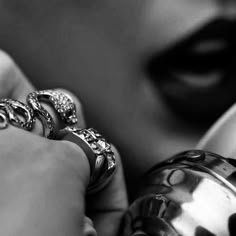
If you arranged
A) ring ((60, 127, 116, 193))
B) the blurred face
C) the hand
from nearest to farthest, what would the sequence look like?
the hand → ring ((60, 127, 116, 193)) → the blurred face

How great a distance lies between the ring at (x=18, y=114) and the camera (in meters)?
0.36

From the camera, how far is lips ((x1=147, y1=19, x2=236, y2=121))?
1.84ft

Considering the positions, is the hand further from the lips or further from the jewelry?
the lips

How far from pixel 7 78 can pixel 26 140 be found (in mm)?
142

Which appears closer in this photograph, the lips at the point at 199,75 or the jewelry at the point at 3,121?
the jewelry at the point at 3,121

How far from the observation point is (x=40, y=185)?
0.99ft

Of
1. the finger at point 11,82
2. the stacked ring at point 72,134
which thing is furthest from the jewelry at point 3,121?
the finger at point 11,82

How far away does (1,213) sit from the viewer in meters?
0.28

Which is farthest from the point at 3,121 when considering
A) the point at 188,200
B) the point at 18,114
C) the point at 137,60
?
the point at 137,60

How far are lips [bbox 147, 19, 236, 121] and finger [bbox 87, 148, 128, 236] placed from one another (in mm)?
155

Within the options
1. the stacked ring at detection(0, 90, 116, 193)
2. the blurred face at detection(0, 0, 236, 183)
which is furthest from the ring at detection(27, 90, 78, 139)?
the blurred face at detection(0, 0, 236, 183)

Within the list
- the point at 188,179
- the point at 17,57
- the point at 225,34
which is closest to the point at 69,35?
the point at 17,57

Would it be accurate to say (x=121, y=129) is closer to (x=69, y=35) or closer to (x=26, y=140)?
(x=69, y=35)

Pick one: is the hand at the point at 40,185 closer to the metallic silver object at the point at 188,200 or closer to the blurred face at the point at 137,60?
the metallic silver object at the point at 188,200
